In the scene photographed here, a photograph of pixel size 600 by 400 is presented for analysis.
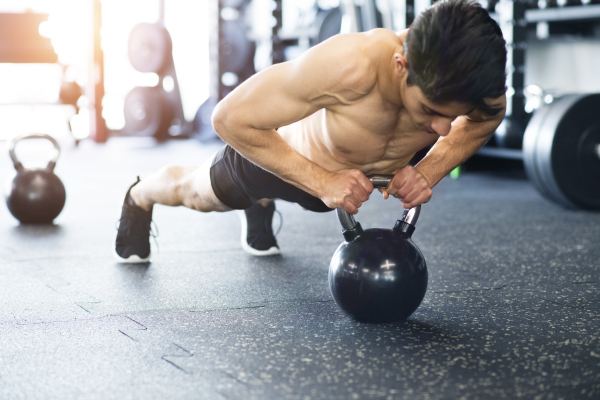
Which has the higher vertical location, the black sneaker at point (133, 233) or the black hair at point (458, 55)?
the black hair at point (458, 55)

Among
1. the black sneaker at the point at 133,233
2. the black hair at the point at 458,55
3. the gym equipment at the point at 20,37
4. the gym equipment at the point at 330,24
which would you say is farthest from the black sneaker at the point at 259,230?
the gym equipment at the point at 330,24

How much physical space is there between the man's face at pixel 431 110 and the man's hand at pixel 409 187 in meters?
0.16

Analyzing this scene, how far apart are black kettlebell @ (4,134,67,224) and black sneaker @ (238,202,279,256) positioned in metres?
1.13

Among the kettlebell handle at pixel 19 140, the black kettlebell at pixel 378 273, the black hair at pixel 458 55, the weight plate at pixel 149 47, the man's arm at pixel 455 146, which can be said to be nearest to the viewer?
the black hair at pixel 458 55

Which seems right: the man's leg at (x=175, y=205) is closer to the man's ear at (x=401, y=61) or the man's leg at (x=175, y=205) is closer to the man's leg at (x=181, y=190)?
the man's leg at (x=181, y=190)

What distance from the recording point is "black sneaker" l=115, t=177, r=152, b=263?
2.12 m

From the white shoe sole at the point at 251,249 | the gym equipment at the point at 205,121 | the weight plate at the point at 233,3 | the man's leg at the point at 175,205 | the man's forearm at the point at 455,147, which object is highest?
the weight plate at the point at 233,3

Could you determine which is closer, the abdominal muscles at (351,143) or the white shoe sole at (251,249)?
the abdominal muscles at (351,143)

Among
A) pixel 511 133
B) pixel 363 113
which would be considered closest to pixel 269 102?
pixel 363 113

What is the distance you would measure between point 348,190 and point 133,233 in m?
1.01

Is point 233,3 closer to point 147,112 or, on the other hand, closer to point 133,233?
point 147,112

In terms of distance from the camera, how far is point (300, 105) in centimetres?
137

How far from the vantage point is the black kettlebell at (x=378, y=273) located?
1407 millimetres

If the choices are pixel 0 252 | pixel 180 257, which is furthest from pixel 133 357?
pixel 0 252
